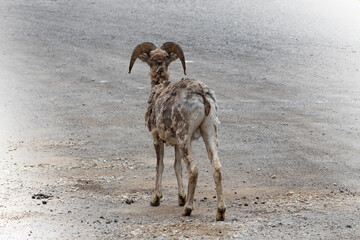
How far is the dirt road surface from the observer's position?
964 centimetres

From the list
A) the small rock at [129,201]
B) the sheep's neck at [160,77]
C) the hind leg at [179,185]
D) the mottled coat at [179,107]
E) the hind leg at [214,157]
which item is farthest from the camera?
the sheep's neck at [160,77]

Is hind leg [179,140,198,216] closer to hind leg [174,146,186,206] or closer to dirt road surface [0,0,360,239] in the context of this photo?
dirt road surface [0,0,360,239]

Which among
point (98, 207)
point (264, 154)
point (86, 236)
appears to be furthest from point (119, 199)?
point (264, 154)

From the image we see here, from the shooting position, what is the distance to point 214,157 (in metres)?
9.38

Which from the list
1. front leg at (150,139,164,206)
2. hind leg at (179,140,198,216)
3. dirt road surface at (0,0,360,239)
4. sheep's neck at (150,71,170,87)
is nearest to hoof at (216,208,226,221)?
dirt road surface at (0,0,360,239)

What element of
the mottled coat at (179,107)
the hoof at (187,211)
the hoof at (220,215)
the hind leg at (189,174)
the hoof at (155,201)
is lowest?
the hoof at (155,201)

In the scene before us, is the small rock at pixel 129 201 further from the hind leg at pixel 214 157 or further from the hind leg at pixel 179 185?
the hind leg at pixel 214 157

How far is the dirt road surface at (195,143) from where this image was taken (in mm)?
9641

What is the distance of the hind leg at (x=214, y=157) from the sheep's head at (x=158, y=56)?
194cm

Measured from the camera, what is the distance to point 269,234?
8.75 metres

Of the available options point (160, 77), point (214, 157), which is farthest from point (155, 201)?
point (160, 77)

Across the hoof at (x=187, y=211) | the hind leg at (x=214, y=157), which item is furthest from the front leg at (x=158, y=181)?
the hind leg at (x=214, y=157)

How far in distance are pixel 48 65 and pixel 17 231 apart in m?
14.7

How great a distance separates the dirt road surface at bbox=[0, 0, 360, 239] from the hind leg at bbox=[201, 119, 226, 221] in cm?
21
